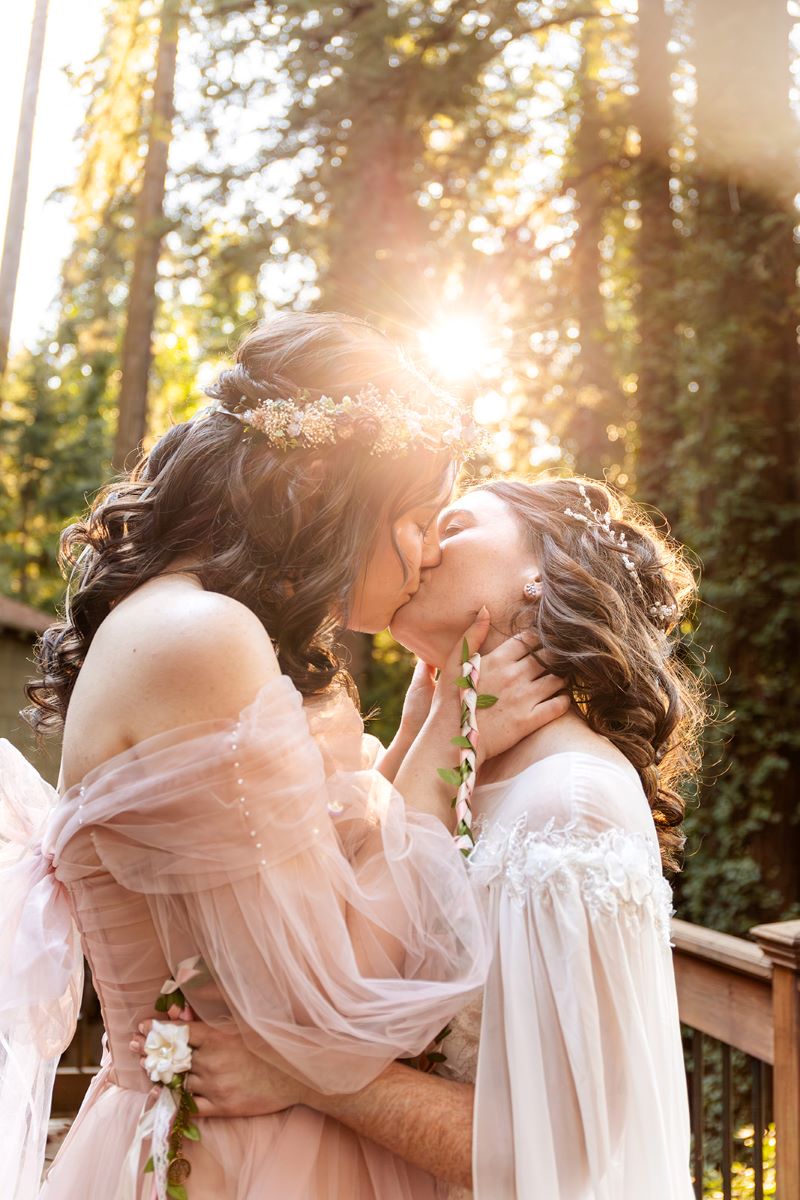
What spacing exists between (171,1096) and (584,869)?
789 mm

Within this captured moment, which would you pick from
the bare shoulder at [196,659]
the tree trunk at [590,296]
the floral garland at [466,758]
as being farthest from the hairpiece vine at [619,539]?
the tree trunk at [590,296]

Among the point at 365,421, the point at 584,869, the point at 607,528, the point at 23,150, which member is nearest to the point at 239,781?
the point at 584,869

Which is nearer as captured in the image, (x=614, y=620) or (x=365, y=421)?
(x=365, y=421)

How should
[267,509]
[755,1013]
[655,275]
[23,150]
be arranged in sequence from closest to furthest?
[267,509]
[755,1013]
[655,275]
[23,150]

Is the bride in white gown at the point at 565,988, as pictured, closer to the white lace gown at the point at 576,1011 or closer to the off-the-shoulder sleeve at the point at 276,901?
the white lace gown at the point at 576,1011

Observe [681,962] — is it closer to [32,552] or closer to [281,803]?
[281,803]

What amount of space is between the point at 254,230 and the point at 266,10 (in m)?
1.63

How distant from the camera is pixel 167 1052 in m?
1.88

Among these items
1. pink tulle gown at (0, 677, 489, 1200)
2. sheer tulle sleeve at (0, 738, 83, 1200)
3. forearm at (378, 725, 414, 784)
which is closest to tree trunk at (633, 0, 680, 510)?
forearm at (378, 725, 414, 784)

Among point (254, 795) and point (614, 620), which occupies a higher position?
point (614, 620)

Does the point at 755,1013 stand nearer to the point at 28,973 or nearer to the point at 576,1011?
the point at 576,1011

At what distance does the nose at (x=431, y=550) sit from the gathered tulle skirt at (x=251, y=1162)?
1096 millimetres

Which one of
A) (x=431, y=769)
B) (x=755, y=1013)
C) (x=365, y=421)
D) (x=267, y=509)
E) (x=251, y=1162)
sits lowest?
(x=755, y=1013)

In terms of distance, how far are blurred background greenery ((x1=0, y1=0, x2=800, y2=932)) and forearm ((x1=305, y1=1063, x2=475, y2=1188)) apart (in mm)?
5117
